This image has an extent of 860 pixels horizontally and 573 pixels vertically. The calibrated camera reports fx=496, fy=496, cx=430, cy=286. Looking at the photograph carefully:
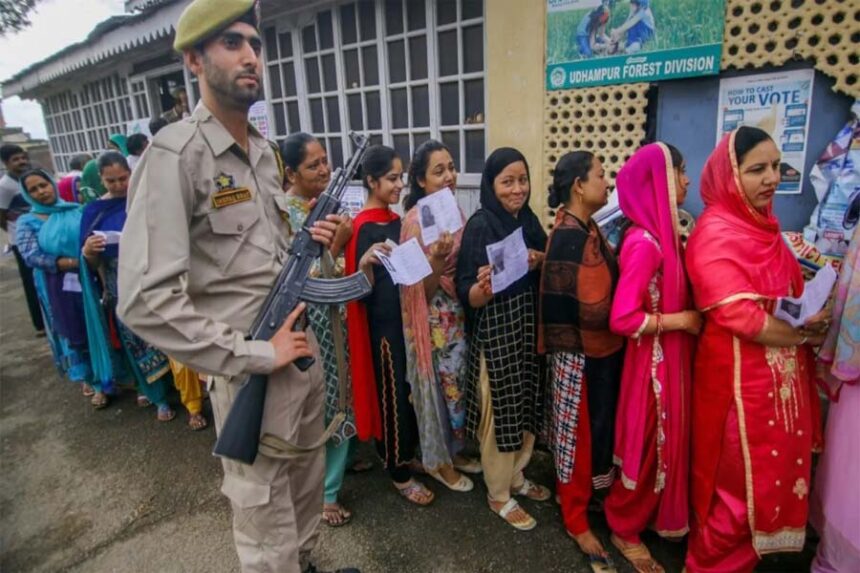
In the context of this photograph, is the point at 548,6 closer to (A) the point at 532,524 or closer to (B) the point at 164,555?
(A) the point at 532,524

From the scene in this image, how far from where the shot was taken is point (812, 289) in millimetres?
1673

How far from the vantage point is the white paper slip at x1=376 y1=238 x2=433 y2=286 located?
2.18 m

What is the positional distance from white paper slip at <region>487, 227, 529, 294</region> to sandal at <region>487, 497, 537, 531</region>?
116 centimetres

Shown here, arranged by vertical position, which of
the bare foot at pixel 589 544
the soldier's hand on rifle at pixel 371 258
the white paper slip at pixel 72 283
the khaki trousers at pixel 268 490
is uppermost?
the soldier's hand on rifle at pixel 371 258

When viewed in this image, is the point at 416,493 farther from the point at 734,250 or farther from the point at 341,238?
the point at 734,250

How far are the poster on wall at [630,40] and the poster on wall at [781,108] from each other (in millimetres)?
217

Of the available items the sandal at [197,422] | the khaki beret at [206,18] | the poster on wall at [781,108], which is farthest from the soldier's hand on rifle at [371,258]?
the poster on wall at [781,108]

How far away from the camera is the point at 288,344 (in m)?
1.62

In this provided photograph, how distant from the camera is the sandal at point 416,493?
2.73 meters

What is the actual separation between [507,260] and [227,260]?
3.74 ft

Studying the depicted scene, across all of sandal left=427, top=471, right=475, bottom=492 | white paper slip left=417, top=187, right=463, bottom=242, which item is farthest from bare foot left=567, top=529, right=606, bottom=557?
white paper slip left=417, top=187, right=463, bottom=242

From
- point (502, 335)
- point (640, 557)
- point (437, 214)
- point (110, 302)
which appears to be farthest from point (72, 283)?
point (640, 557)

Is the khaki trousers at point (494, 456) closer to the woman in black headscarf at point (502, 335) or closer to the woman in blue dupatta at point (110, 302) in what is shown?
the woman in black headscarf at point (502, 335)

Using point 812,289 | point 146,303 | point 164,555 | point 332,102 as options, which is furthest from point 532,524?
point 332,102
